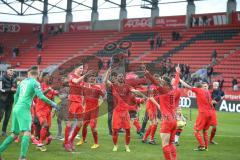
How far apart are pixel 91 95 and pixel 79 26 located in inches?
1693

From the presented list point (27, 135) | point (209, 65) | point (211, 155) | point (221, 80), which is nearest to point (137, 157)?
point (211, 155)

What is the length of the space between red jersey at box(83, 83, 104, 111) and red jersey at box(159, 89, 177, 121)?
3442 millimetres

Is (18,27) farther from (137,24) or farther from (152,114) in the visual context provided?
(152,114)

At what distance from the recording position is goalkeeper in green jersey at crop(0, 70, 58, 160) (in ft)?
34.7

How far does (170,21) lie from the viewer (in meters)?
47.3

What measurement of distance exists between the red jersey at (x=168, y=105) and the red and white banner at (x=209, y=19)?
3352cm

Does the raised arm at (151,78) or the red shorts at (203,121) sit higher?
the raised arm at (151,78)

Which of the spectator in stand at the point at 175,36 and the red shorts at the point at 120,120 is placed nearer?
the red shorts at the point at 120,120

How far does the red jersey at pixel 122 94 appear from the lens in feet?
42.2

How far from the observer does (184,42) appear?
145 feet

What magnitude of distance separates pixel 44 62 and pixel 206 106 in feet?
124

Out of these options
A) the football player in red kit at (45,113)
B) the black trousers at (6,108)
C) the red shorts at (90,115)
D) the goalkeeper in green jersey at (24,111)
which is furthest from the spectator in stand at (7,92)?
the goalkeeper in green jersey at (24,111)

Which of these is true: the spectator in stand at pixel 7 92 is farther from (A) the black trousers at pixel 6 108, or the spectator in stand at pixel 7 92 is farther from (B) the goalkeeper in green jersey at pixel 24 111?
(B) the goalkeeper in green jersey at pixel 24 111

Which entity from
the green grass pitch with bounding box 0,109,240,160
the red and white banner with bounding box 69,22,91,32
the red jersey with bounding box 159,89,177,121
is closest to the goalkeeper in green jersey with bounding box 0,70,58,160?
the green grass pitch with bounding box 0,109,240,160
